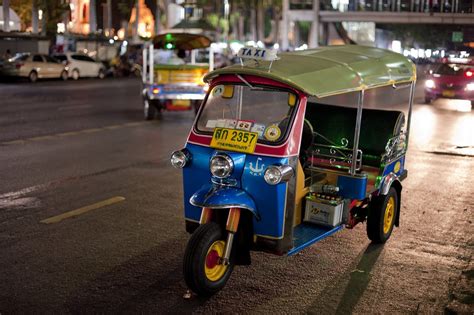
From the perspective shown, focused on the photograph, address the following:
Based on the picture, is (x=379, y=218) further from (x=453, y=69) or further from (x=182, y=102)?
(x=453, y=69)

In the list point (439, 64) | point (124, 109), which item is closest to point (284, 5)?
point (439, 64)

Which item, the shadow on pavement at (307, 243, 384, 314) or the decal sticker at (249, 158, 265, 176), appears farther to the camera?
the decal sticker at (249, 158, 265, 176)

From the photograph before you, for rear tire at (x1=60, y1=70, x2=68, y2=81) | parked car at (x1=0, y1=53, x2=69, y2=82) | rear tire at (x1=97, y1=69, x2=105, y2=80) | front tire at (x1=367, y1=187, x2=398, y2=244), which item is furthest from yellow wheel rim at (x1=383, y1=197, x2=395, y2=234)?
rear tire at (x1=97, y1=69, x2=105, y2=80)

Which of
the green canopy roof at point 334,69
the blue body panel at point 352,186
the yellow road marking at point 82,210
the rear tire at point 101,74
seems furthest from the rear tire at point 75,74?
the blue body panel at point 352,186

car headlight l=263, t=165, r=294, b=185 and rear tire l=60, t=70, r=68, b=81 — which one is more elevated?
car headlight l=263, t=165, r=294, b=185

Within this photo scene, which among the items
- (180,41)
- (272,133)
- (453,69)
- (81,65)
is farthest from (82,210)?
(81,65)

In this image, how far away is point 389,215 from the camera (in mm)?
7062

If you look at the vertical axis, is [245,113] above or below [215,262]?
above

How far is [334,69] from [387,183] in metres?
1.44

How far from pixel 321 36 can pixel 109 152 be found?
6367 centimetres

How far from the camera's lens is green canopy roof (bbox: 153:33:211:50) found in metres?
18.0

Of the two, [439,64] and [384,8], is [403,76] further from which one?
[384,8]

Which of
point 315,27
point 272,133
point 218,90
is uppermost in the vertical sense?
point 315,27

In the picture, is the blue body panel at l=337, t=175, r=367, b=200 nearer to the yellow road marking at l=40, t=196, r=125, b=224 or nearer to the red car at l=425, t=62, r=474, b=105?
the yellow road marking at l=40, t=196, r=125, b=224
